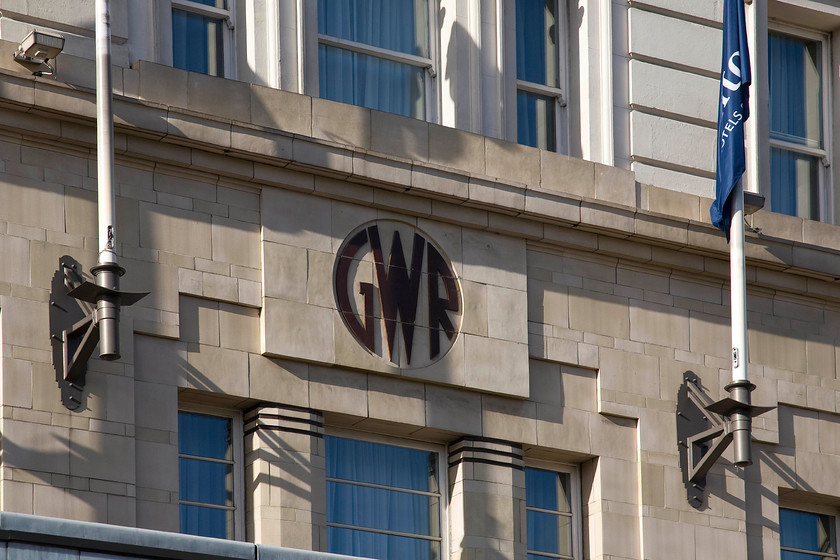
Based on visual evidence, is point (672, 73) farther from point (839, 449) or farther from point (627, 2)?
point (839, 449)

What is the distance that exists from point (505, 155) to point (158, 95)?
4358 millimetres

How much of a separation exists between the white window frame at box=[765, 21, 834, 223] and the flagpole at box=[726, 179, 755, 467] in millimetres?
2984

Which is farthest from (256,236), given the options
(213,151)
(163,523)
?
(163,523)

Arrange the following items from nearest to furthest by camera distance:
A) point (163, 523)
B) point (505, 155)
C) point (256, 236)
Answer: point (163, 523) → point (256, 236) → point (505, 155)

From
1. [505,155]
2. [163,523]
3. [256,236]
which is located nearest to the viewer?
[163,523]

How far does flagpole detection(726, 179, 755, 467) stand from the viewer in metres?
23.6

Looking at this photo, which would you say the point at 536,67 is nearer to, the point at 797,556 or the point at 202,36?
the point at 202,36

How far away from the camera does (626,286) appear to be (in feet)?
81.4

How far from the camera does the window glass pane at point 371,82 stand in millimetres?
24234

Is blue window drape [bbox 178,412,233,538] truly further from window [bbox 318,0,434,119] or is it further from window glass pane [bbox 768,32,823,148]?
window glass pane [bbox 768,32,823,148]

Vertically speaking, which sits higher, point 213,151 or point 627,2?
point 627,2

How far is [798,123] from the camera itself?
91.1 feet

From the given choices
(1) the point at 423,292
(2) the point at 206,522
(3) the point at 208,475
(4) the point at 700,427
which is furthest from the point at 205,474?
(4) the point at 700,427

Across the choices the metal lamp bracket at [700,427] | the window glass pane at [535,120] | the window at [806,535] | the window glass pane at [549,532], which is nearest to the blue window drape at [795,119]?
the window glass pane at [535,120]
